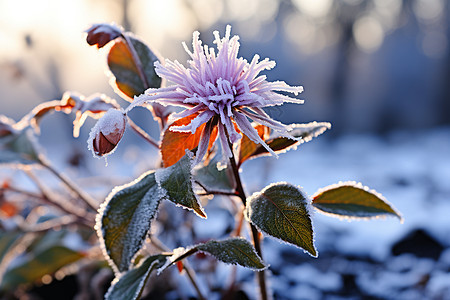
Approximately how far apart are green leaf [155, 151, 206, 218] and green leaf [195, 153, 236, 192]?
0.31ft

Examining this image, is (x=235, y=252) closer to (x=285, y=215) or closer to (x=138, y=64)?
(x=285, y=215)

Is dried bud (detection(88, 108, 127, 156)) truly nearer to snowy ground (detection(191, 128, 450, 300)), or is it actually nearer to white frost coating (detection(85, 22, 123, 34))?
white frost coating (detection(85, 22, 123, 34))

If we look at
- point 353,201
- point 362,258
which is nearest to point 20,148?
point 353,201

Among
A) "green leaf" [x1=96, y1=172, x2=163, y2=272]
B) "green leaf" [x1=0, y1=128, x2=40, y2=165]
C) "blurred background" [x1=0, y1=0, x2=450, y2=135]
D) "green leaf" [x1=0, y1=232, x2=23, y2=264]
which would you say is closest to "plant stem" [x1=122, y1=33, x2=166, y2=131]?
"green leaf" [x1=96, y1=172, x2=163, y2=272]

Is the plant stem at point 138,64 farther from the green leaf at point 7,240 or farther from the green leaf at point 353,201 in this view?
the green leaf at point 7,240

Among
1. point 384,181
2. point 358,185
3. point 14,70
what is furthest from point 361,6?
point 358,185

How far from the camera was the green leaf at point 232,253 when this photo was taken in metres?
0.35

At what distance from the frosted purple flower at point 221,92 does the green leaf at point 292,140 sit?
0.08 m

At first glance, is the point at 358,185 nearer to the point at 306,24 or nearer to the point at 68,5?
the point at 68,5

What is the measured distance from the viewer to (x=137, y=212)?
37 cm

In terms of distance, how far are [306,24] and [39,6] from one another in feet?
29.1

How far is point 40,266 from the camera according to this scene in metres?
0.89

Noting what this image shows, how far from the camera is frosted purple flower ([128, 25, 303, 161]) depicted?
33 centimetres

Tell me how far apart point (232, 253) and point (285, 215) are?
6cm
